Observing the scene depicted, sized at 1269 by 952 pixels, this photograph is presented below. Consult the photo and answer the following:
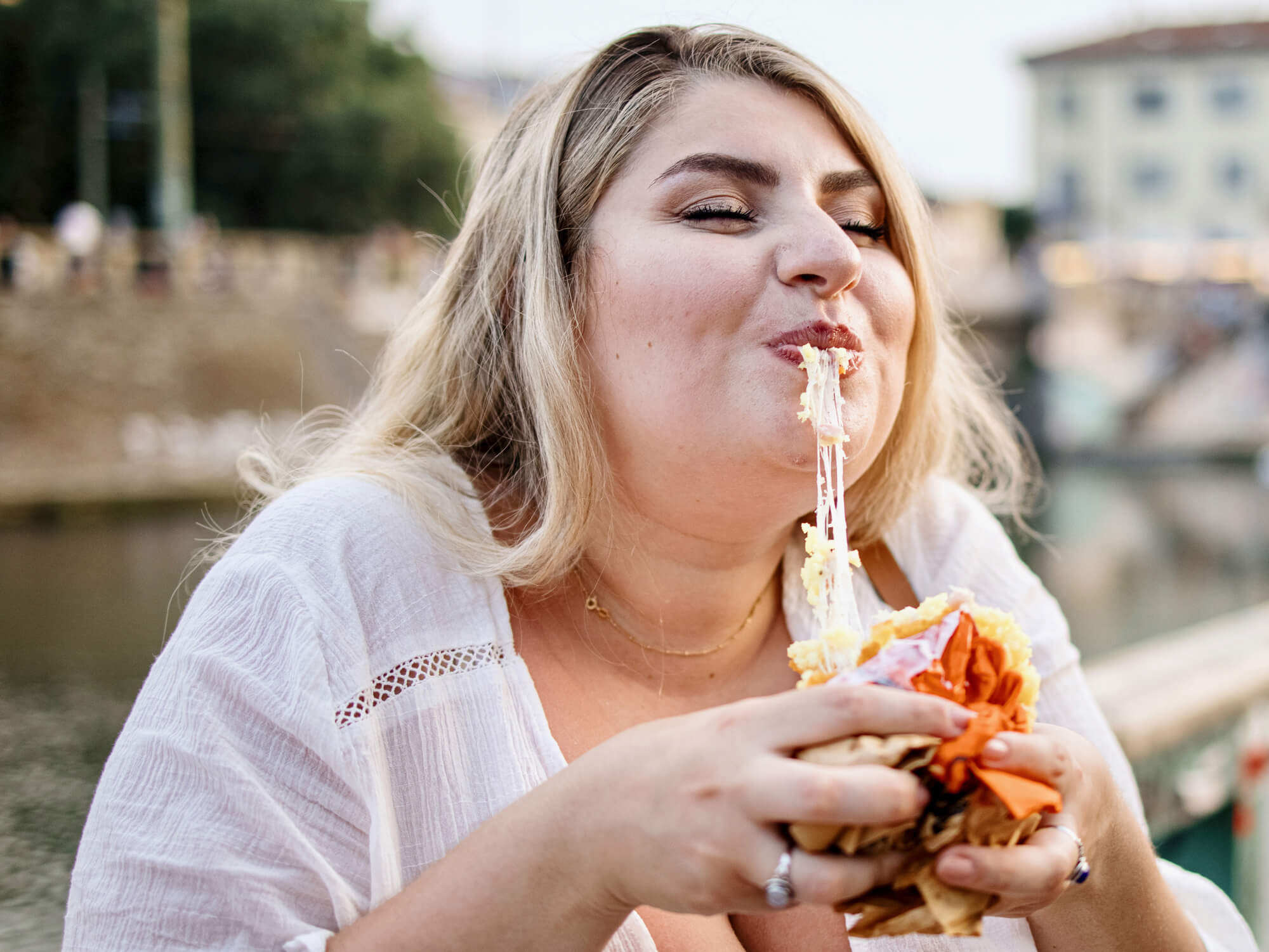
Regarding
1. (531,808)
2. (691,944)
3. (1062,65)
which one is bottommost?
(691,944)

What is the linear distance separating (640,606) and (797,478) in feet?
1.10

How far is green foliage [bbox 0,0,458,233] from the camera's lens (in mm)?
24562

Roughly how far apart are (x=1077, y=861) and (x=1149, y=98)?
155 ft

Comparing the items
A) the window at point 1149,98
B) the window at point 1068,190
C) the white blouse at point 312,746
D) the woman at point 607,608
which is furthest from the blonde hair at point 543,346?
the window at point 1149,98

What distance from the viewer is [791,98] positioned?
1.58m

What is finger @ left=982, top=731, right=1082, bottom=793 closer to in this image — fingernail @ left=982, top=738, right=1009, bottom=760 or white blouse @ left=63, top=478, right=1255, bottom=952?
fingernail @ left=982, top=738, right=1009, bottom=760

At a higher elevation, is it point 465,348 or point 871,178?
point 871,178

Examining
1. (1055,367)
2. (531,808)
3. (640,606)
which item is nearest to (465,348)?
(640,606)

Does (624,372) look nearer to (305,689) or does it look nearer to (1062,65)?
(305,689)

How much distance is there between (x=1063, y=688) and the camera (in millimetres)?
1765

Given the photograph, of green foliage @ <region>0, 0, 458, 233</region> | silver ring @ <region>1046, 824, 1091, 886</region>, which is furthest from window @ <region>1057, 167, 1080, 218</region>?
silver ring @ <region>1046, 824, 1091, 886</region>

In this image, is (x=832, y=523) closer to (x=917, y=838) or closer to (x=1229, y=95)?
(x=917, y=838)

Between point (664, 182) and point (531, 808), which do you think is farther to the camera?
point (664, 182)

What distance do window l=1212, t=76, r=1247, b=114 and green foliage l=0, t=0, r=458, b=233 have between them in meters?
24.1
